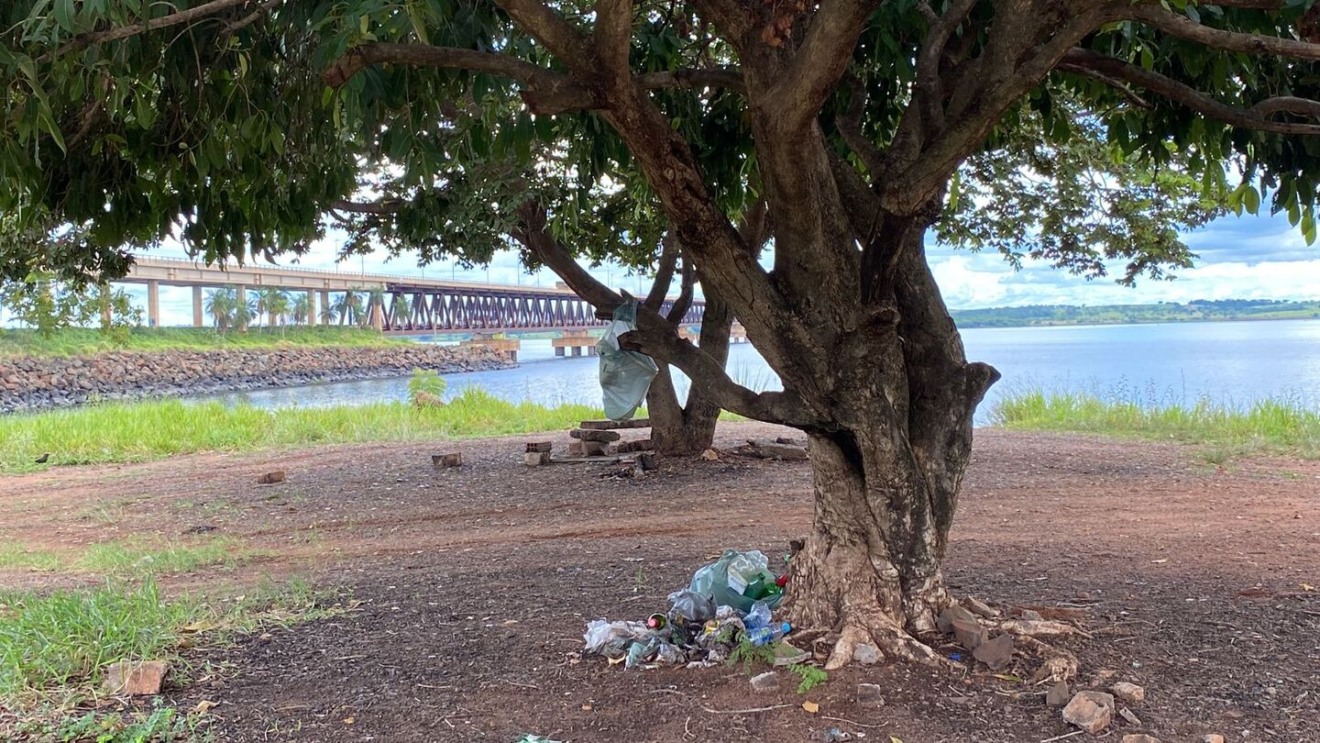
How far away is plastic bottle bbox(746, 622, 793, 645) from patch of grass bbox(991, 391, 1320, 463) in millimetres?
7062

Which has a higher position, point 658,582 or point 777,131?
point 777,131

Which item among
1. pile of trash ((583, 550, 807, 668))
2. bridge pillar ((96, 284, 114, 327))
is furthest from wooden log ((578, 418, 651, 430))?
bridge pillar ((96, 284, 114, 327))

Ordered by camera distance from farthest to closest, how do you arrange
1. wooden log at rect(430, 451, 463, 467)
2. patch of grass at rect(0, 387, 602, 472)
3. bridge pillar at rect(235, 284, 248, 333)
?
bridge pillar at rect(235, 284, 248, 333) < patch of grass at rect(0, 387, 602, 472) < wooden log at rect(430, 451, 463, 467)

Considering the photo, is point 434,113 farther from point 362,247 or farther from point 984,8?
point 362,247

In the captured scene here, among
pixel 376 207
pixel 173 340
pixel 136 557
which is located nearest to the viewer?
pixel 136 557

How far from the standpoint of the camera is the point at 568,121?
14.7 feet

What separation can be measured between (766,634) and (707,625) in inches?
9.6

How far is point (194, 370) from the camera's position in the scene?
3869 centimetres

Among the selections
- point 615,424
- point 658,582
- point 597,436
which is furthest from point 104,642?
point 615,424

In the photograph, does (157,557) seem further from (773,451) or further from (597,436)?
(773,451)

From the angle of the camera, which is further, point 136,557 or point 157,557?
point 136,557

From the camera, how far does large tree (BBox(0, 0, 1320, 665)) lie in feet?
9.52

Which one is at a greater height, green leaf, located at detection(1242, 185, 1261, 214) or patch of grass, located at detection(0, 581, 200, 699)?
green leaf, located at detection(1242, 185, 1261, 214)

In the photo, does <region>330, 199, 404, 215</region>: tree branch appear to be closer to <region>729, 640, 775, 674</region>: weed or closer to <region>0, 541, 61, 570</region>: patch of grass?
<region>0, 541, 61, 570</region>: patch of grass
